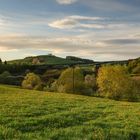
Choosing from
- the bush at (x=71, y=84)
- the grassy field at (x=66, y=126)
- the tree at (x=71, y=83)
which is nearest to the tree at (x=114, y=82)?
the bush at (x=71, y=84)

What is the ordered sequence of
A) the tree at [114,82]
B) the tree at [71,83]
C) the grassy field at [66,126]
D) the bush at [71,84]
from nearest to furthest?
1. the grassy field at [66,126]
2. the tree at [114,82]
3. the bush at [71,84]
4. the tree at [71,83]

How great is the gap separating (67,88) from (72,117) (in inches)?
3877

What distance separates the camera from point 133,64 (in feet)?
622

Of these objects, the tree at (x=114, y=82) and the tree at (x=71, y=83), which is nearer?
the tree at (x=114, y=82)

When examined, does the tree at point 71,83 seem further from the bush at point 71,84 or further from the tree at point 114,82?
the tree at point 114,82

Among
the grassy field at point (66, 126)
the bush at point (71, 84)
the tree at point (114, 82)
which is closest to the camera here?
the grassy field at point (66, 126)

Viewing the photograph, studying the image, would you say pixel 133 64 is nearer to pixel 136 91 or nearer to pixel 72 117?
pixel 136 91

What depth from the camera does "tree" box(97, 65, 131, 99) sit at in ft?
359

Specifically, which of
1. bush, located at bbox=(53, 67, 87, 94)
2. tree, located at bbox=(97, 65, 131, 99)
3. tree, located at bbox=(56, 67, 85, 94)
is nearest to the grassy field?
tree, located at bbox=(97, 65, 131, 99)

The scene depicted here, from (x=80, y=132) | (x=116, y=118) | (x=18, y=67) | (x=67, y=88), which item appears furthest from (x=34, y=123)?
(x=18, y=67)

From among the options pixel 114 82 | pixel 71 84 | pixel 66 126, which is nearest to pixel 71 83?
pixel 71 84

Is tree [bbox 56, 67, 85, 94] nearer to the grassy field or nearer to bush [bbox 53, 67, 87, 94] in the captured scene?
bush [bbox 53, 67, 87, 94]

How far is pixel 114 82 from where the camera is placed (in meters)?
111

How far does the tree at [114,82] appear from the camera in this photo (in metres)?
110
